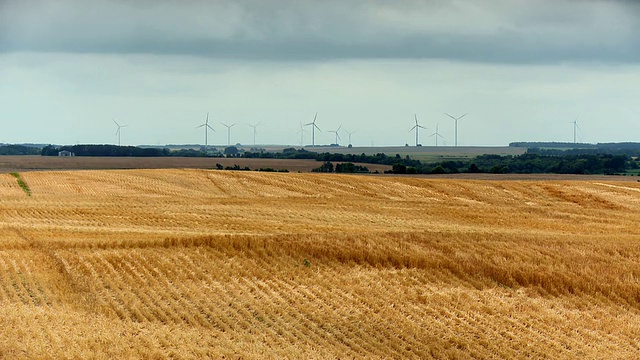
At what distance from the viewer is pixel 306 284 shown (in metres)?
26.1

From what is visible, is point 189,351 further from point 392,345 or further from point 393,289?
point 393,289

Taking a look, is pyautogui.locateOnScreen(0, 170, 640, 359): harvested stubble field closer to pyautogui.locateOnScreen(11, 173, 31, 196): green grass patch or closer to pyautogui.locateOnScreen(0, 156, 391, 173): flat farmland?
pyautogui.locateOnScreen(11, 173, 31, 196): green grass patch

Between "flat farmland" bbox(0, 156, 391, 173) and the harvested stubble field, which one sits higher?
"flat farmland" bbox(0, 156, 391, 173)

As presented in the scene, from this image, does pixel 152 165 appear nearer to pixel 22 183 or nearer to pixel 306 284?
pixel 22 183

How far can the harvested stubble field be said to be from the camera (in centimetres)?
1934

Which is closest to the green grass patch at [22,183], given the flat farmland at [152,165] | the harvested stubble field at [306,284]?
the harvested stubble field at [306,284]

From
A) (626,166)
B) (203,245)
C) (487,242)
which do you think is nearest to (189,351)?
(203,245)

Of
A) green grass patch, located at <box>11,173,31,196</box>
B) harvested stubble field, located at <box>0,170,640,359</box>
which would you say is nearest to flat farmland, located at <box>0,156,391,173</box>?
green grass patch, located at <box>11,173,31,196</box>

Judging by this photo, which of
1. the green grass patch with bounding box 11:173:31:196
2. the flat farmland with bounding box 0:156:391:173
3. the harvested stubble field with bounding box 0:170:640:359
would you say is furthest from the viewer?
the flat farmland with bounding box 0:156:391:173

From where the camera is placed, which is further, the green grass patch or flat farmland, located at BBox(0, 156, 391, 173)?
flat farmland, located at BBox(0, 156, 391, 173)

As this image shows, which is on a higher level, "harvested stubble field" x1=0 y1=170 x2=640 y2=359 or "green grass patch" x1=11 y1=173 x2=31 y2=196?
"green grass patch" x1=11 y1=173 x2=31 y2=196

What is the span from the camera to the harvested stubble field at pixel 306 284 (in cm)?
1934

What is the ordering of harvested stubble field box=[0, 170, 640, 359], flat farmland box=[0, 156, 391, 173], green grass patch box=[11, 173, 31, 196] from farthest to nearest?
1. flat farmland box=[0, 156, 391, 173]
2. green grass patch box=[11, 173, 31, 196]
3. harvested stubble field box=[0, 170, 640, 359]

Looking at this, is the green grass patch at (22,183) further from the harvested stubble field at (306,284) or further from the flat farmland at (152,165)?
the flat farmland at (152,165)
